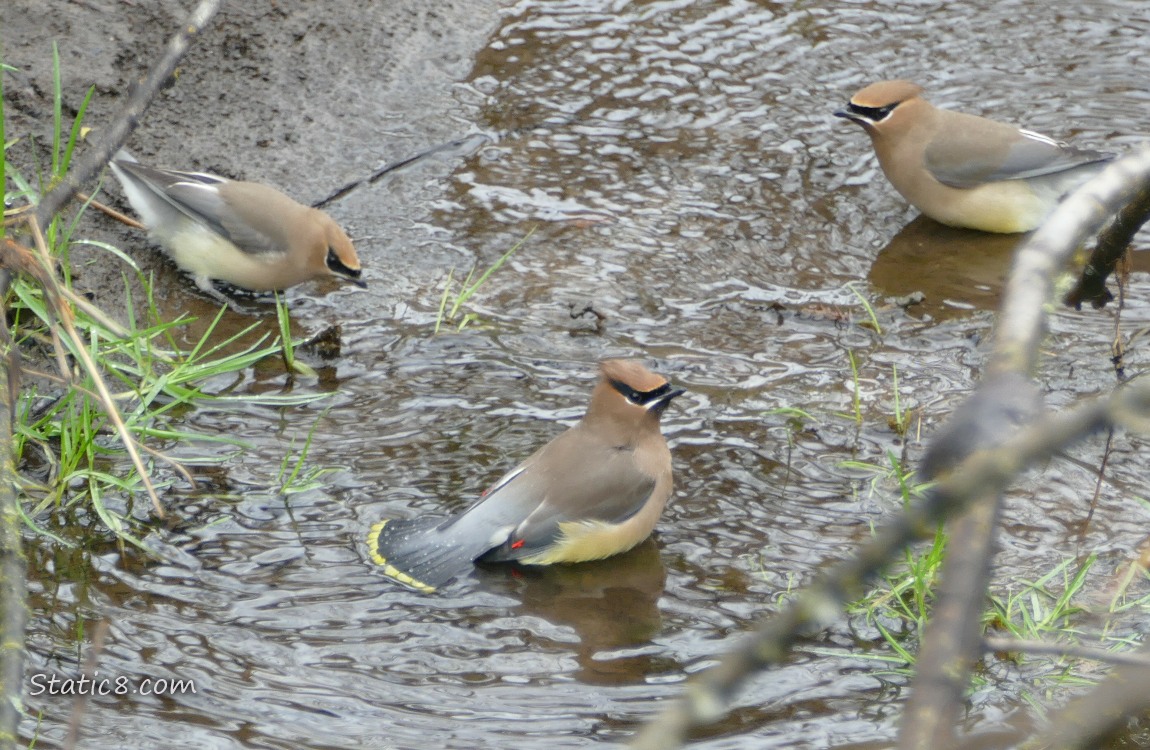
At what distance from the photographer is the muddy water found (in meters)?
3.91

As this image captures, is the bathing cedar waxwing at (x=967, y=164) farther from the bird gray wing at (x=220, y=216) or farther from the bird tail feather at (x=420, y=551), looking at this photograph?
the bird tail feather at (x=420, y=551)

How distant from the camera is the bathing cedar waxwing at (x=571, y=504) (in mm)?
4504

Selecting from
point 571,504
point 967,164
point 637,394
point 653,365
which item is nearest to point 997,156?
point 967,164

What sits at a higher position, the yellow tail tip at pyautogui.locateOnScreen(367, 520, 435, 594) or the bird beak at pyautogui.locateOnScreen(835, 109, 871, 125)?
the bird beak at pyautogui.locateOnScreen(835, 109, 871, 125)

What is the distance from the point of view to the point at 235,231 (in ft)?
20.6

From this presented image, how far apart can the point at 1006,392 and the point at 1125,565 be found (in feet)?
12.0

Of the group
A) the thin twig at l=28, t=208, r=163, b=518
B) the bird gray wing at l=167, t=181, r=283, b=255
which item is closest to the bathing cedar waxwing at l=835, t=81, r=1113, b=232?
the bird gray wing at l=167, t=181, r=283, b=255

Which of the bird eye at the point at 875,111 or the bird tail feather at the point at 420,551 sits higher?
the bird eye at the point at 875,111

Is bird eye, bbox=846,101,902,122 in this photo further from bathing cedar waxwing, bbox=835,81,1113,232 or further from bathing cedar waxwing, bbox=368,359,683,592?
bathing cedar waxwing, bbox=368,359,683,592

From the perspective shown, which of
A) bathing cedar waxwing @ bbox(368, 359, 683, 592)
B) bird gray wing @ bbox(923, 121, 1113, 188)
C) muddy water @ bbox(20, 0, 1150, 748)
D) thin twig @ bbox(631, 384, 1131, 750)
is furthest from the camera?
bird gray wing @ bbox(923, 121, 1113, 188)

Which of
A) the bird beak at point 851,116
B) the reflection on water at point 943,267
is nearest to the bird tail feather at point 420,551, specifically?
the reflection on water at point 943,267

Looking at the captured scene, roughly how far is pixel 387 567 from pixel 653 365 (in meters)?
1.72

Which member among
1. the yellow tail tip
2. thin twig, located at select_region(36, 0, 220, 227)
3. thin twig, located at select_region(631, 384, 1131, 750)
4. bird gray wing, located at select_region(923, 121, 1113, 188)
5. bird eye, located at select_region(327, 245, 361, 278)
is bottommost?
the yellow tail tip

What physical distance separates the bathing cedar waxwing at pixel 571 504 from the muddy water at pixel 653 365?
10cm
